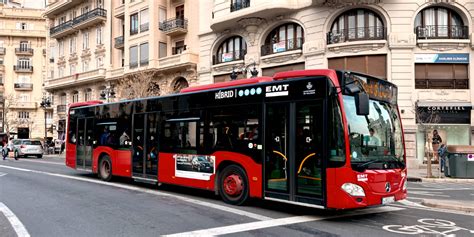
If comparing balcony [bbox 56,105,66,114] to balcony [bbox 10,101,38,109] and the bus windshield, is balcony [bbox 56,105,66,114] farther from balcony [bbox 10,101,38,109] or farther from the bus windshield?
the bus windshield

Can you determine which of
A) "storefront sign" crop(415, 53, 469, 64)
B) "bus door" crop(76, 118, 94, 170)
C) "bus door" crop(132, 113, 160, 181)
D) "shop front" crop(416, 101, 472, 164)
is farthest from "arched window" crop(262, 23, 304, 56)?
"bus door" crop(132, 113, 160, 181)

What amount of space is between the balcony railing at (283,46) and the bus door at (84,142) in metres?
16.2

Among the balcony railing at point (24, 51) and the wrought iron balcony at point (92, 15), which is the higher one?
the balcony railing at point (24, 51)

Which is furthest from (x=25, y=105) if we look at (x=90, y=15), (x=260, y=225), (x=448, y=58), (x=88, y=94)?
(x=260, y=225)

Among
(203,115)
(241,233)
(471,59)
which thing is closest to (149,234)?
(241,233)

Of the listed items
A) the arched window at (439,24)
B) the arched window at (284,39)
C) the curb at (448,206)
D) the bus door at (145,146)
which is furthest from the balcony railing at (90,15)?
the curb at (448,206)

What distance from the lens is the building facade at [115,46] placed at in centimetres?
3506

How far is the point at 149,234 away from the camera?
267 inches

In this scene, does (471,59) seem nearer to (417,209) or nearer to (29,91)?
(417,209)

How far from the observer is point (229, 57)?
31703mm

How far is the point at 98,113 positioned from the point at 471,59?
21.4 meters

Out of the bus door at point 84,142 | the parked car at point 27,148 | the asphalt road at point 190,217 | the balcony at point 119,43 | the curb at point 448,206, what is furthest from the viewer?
the balcony at point 119,43

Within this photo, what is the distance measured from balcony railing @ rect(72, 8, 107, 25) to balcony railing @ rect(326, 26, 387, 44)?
26.3 metres

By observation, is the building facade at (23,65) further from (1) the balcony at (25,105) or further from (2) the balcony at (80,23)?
(2) the balcony at (80,23)
